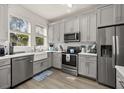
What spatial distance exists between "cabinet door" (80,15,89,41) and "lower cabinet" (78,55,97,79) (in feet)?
2.65

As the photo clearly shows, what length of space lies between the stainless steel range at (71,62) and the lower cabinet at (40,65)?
0.83 metres

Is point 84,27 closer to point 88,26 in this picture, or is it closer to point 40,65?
point 88,26

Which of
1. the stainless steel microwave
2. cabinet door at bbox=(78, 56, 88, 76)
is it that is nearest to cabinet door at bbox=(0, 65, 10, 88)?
cabinet door at bbox=(78, 56, 88, 76)

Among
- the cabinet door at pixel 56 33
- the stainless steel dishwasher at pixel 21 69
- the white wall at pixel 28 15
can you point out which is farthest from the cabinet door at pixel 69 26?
the stainless steel dishwasher at pixel 21 69

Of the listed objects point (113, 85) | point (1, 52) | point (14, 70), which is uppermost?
point (1, 52)

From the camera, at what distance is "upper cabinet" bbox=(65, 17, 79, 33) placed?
3910 millimetres

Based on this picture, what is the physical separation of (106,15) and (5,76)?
125 inches

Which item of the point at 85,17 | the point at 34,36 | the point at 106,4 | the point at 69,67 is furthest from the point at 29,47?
the point at 106,4

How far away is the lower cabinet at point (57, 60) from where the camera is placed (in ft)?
14.2

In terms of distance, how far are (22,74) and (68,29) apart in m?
2.64

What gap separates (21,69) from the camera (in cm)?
271

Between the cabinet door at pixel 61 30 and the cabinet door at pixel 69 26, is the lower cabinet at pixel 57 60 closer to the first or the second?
the cabinet door at pixel 61 30

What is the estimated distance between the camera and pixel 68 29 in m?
4.23
